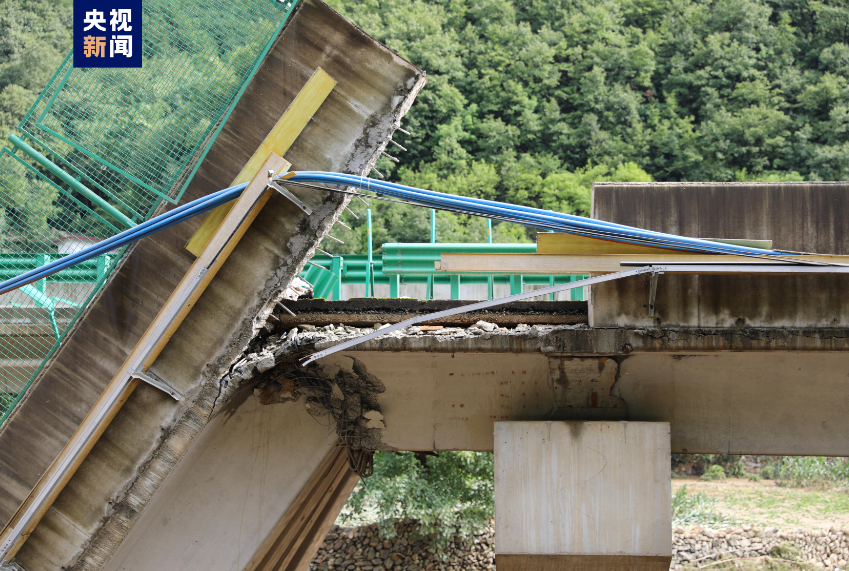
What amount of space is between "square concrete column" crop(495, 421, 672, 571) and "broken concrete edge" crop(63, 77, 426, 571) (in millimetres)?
2320

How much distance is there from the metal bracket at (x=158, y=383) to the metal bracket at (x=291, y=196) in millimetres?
1953

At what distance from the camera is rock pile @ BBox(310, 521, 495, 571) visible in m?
14.6

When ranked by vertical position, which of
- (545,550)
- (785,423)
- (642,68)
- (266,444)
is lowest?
(545,550)

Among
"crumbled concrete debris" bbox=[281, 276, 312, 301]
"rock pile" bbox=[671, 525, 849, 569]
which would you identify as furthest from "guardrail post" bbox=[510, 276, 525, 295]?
"rock pile" bbox=[671, 525, 849, 569]

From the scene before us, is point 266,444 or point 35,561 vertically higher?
point 266,444

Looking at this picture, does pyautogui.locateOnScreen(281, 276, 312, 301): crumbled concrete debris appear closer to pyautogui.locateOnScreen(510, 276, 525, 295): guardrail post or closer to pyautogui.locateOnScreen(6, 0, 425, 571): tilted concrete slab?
pyautogui.locateOnScreen(6, 0, 425, 571): tilted concrete slab

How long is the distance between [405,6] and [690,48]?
16897mm

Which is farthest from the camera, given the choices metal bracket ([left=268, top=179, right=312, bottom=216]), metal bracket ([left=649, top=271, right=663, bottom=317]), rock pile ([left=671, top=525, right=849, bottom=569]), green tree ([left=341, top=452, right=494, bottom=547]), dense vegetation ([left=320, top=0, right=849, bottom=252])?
dense vegetation ([left=320, top=0, right=849, bottom=252])

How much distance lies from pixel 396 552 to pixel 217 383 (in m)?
10.9

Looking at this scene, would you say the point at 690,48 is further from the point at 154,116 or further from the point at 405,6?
the point at 154,116

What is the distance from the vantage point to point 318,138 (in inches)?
214

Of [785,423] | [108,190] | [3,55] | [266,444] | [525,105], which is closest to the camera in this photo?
[108,190]

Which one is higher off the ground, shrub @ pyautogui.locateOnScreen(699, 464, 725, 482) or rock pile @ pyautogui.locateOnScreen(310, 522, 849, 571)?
shrub @ pyautogui.locateOnScreen(699, 464, 725, 482)

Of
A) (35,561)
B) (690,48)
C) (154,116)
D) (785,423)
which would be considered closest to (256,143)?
(154,116)
